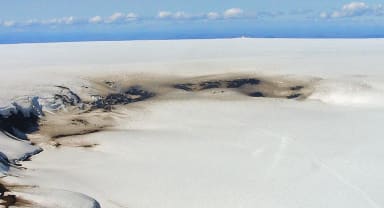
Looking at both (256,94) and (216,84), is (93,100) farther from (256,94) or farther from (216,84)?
(256,94)

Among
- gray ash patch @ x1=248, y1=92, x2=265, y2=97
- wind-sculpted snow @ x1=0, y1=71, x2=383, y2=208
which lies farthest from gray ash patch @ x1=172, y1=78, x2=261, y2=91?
gray ash patch @ x1=248, y1=92, x2=265, y2=97

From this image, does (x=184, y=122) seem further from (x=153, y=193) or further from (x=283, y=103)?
(x=153, y=193)

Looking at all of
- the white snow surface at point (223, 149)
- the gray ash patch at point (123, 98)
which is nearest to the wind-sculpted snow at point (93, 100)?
the gray ash patch at point (123, 98)

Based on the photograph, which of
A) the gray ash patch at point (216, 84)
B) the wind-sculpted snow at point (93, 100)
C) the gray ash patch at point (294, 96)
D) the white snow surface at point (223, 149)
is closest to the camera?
the white snow surface at point (223, 149)

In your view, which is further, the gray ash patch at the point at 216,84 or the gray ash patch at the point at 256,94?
the gray ash patch at the point at 216,84

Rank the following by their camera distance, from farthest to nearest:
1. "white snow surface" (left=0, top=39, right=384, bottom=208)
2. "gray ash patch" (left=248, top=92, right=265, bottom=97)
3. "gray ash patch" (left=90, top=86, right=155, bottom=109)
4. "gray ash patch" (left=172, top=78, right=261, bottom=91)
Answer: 1. "gray ash patch" (left=172, top=78, right=261, bottom=91)
2. "gray ash patch" (left=248, top=92, right=265, bottom=97)
3. "gray ash patch" (left=90, top=86, right=155, bottom=109)
4. "white snow surface" (left=0, top=39, right=384, bottom=208)

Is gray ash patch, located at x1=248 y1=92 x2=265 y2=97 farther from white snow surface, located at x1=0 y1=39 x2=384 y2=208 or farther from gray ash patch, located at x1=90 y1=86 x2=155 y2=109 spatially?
gray ash patch, located at x1=90 y1=86 x2=155 y2=109

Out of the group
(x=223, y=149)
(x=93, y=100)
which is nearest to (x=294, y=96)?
(x=93, y=100)

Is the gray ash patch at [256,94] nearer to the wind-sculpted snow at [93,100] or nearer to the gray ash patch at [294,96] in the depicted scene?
the wind-sculpted snow at [93,100]

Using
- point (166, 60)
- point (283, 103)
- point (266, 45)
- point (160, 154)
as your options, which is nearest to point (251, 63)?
point (166, 60)

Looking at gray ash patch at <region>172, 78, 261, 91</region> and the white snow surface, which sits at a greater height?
gray ash patch at <region>172, 78, 261, 91</region>
